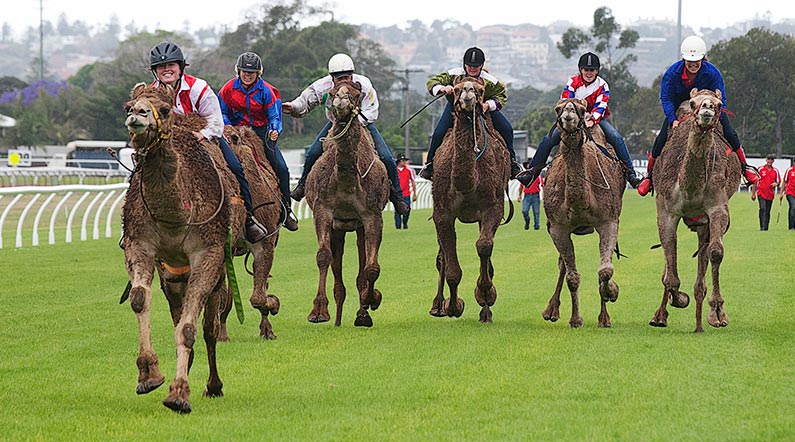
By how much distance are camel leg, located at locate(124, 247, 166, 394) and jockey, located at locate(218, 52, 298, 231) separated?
4.43 m

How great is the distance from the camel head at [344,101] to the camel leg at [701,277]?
162 inches

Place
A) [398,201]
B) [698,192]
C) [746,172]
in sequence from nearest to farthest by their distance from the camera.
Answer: [698,192] < [746,172] < [398,201]

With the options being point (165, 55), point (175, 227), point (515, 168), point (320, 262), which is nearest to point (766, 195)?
point (515, 168)

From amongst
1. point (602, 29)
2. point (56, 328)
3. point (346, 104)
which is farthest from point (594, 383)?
point (602, 29)

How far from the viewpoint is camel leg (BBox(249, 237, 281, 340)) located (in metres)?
12.4

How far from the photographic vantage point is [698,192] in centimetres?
1321

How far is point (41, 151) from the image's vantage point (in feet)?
329

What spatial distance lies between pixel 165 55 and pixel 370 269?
14.0 feet

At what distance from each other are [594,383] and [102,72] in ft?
399

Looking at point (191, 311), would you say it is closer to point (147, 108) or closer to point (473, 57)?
point (147, 108)

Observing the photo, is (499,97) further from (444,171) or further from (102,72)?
(102,72)

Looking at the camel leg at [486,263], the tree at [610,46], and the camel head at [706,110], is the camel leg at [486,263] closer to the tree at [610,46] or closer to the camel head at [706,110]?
the camel head at [706,110]

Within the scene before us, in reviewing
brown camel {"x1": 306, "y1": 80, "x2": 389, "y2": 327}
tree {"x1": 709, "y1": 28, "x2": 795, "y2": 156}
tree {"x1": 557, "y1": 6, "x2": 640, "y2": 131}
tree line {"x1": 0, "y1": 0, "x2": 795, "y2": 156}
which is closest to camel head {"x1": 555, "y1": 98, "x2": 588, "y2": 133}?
brown camel {"x1": 306, "y1": 80, "x2": 389, "y2": 327}

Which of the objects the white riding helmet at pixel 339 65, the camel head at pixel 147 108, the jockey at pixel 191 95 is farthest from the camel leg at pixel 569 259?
the camel head at pixel 147 108
